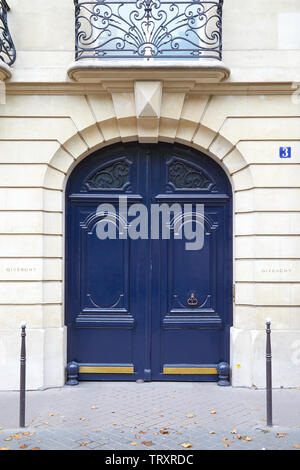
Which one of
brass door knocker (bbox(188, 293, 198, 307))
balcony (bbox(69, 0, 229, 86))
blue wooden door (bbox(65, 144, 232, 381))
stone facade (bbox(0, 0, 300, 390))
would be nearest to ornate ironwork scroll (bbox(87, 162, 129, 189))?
blue wooden door (bbox(65, 144, 232, 381))

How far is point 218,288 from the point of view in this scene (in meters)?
7.73

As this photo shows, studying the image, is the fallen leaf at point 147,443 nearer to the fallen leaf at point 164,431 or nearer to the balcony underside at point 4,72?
the fallen leaf at point 164,431

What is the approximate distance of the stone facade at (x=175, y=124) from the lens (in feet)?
23.9

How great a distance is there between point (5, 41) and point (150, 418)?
5749 mm

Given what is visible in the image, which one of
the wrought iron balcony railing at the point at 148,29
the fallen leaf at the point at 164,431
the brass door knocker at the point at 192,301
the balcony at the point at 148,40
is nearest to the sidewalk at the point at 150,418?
the fallen leaf at the point at 164,431

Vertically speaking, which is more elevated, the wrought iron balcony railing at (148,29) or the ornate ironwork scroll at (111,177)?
the wrought iron balcony railing at (148,29)

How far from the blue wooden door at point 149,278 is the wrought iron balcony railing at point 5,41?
1.92m

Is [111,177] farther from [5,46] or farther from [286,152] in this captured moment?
[286,152]

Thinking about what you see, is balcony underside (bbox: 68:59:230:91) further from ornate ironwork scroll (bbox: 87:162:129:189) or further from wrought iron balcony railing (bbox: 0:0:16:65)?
ornate ironwork scroll (bbox: 87:162:129:189)

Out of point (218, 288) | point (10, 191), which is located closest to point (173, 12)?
point (10, 191)

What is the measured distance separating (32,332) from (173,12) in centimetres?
540

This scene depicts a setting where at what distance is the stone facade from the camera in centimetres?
729

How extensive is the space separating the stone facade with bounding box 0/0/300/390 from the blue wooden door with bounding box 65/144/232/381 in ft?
1.17

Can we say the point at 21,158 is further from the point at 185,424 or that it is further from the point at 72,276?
the point at 185,424
